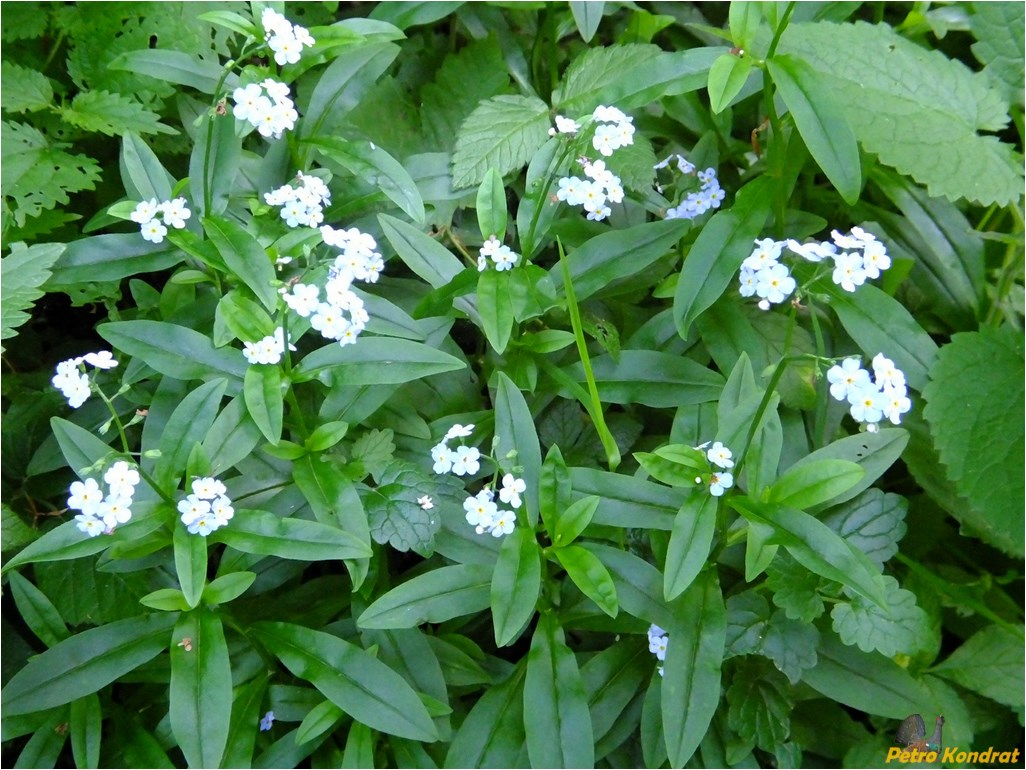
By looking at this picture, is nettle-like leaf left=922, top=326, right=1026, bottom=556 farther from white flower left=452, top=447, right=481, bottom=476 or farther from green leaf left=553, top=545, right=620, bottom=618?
white flower left=452, top=447, right=481, bottom=476

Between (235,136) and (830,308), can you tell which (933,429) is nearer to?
(830,308)

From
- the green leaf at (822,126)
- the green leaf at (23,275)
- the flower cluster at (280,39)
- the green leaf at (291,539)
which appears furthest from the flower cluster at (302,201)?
the green leaf at (822,126)

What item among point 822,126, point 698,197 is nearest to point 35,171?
point 698,197

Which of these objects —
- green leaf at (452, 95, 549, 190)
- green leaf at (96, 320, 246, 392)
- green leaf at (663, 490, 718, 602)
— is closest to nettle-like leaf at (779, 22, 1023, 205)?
green leaf at (452, 95, 549, 190)

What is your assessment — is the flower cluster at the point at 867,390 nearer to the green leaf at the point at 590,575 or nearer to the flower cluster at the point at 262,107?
the green leaf at the point at 590,575

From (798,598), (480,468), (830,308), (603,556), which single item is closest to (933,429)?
(830,308)

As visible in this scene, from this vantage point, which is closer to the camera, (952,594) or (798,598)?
(798,598)
